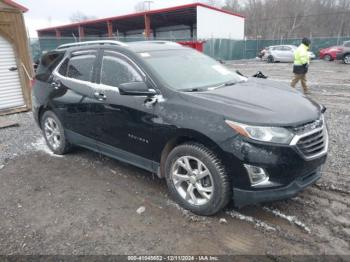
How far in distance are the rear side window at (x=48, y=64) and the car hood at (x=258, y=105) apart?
9.37 ft

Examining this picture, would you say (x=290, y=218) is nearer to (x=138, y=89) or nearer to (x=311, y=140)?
(x=311, y=140)

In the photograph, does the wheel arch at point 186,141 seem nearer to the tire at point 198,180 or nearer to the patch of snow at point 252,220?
the tire at point 198,180

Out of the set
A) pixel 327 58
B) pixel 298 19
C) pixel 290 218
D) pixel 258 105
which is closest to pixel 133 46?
pixel 258 105

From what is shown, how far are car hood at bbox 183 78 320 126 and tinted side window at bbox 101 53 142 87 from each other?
866mm

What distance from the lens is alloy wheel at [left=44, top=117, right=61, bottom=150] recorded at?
17.2 ft

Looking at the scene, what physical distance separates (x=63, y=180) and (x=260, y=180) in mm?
2852

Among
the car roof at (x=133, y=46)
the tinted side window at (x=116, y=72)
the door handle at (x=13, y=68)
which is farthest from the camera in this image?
the door handle at (x=13, y=68)

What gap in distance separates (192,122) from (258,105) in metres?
0.70

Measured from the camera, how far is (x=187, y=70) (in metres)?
4.02

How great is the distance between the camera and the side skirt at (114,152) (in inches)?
148

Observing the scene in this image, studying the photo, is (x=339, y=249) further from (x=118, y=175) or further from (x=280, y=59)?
(x=280, y=59)

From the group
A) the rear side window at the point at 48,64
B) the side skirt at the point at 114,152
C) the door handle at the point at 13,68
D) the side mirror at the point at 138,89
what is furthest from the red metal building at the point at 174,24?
the side mirror at the point at 138,89

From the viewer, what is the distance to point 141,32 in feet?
128

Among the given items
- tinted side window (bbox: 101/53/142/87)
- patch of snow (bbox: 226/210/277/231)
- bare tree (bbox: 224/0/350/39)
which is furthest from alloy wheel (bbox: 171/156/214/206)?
bare tree (bbox: 224/0/350/39)
